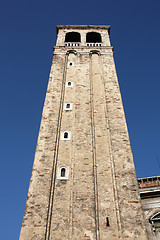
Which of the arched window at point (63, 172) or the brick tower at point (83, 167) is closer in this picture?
the brick tower at point (83, 167)

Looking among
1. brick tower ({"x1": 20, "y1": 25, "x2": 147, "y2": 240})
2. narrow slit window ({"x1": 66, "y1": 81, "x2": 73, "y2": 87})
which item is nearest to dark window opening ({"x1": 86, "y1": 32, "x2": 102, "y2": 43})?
brick tower ({"x1": 20, "y1": 25, "x2": 147, "y2": 240})

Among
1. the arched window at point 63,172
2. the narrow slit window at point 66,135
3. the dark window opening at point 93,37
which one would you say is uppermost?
the dark window opening at point 93,37

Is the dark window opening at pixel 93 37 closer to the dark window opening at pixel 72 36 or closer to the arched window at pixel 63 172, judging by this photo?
the dark window opening at pixel 72 36

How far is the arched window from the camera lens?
12.2 meters

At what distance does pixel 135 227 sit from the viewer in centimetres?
1027

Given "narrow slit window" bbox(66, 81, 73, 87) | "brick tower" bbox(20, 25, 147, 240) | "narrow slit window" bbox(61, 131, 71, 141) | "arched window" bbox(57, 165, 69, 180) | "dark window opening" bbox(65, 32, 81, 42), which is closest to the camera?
"brick tower" bbox(20, 25, 147, 240)

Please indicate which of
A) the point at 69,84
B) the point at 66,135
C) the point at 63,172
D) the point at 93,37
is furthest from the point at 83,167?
the point at 93,37

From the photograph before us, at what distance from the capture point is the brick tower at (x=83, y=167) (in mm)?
10359

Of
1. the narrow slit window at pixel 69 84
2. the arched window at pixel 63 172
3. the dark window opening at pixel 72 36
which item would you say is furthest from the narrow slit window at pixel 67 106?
the dark window opening at pixel 72 36

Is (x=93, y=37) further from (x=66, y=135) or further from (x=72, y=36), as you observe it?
(x=66, y=135)

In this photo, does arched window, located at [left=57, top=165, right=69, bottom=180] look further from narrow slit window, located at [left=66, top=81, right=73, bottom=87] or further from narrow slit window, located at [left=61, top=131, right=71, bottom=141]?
narrow slit window, located at [left=66, top=81, right=73, bottom=87]

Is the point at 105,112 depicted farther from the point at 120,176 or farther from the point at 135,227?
the point at 135,227

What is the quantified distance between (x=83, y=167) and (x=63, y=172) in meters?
1.01

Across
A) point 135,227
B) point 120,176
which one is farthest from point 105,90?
point 135,227
